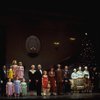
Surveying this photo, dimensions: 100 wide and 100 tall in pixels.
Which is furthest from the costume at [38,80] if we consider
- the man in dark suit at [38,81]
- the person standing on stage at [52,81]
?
the person standing on stage at [52,81]

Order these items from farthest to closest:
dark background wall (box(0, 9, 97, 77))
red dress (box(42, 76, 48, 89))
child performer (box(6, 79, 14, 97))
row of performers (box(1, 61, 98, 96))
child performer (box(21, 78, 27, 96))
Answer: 1. dark background wall (box(0, 9, 97, 77))
2. red dress (box(42, 76, 48, 89))
3. child performer (box(21, 78, 27, 96))
4. row of performers (box(1, 61, 98, 96))
5. child performer (box(6, 79, 14, 97))

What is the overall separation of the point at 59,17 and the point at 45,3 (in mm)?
1593

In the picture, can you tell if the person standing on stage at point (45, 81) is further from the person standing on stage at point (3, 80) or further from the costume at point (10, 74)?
the person standing on stage at point (3, 80)

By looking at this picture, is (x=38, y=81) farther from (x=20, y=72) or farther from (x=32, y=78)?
(x=20, y=72)

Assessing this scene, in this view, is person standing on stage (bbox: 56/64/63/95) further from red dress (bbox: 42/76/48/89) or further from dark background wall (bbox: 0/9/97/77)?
dark background wall (bbox: 0/9/97/77)

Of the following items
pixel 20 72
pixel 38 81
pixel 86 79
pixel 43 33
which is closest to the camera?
pixel 38 81

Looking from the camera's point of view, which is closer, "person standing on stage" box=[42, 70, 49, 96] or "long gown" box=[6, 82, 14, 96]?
"long gown" box=[6, 82, 14, 96]

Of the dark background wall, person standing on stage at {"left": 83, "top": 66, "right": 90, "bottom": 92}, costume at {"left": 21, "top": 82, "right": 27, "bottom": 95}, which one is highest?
the dark background wall

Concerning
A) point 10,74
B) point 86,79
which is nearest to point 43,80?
point 10,74

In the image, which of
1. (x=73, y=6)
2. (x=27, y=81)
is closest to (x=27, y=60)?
(x=27, y=81)

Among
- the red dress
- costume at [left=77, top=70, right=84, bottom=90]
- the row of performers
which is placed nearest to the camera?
the row of performers

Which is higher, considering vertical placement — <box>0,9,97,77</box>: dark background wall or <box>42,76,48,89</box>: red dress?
<box>0,9,97,77</box>: dark background wall

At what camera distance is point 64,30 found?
15250mm

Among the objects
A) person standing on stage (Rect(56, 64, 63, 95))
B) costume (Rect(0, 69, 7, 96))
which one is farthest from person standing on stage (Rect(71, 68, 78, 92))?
costume (Rect(0, 69, 7, 96))
